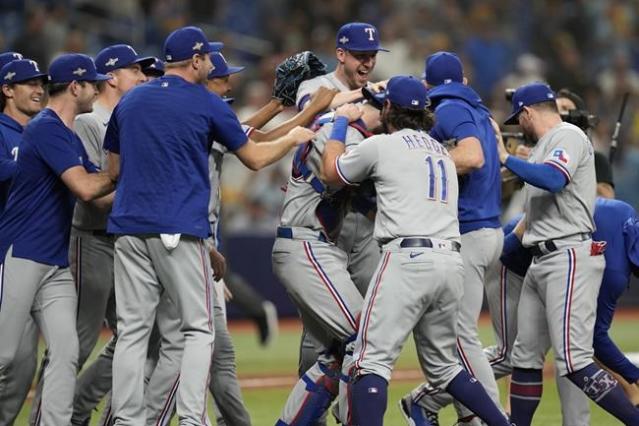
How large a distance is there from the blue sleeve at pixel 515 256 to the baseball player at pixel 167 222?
200cm

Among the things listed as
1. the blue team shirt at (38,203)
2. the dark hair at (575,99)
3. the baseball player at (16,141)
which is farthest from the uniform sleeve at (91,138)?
the dark hair at (575,99)

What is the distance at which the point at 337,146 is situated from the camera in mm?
6980

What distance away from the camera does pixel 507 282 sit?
822 cm

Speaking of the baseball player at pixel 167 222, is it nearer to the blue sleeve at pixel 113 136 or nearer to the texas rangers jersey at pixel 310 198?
the blue sleeve at pixel 113 136

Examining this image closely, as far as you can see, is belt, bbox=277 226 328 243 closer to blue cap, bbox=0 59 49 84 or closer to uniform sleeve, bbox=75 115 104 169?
uniform sleeve, bbox=75 115 104 169

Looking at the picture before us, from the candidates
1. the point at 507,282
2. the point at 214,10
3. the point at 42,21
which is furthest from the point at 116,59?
the point at 214,10

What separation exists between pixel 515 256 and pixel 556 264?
0.69 m

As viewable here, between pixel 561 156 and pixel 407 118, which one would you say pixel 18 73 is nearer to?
pixel 407 118

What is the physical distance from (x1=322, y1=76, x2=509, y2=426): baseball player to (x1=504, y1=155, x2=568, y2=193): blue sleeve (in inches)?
20.3

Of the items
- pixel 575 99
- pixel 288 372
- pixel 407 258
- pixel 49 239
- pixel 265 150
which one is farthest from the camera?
pixel 288 372

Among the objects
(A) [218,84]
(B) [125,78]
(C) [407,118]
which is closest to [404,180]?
(C) [407,118]

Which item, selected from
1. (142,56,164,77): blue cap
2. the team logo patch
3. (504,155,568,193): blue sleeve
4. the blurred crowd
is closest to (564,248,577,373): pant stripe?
(504,155,568,193): blue sleeve

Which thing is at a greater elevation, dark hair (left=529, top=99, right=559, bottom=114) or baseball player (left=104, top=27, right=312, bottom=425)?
dark hair (left=529, top=99, right=559, bottom=114)

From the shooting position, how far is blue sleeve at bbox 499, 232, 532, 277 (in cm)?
811
